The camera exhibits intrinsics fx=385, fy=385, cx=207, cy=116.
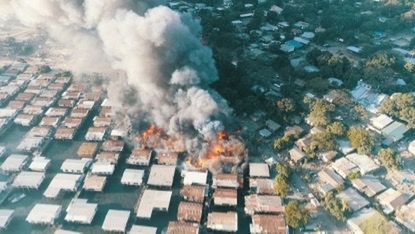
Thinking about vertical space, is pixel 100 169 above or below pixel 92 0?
below

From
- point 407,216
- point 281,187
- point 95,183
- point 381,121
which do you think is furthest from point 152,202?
point 381,121

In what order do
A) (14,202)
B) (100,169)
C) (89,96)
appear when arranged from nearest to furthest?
(14,202), (100,169), (89,96)

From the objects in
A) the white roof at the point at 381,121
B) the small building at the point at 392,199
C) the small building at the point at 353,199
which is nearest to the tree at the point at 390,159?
the small building at the point at 392,199

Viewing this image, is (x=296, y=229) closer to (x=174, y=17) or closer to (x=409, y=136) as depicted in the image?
(x=409, y=136)

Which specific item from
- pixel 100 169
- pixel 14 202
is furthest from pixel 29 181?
pixel 100 169

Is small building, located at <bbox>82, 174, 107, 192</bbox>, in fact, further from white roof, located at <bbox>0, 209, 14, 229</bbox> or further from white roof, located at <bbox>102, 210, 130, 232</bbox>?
white roof, located at <bbox>0, 209, 14, 229</bbox>

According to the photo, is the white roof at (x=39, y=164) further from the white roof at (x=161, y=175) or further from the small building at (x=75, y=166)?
the white roof at (x=161, y=175)
